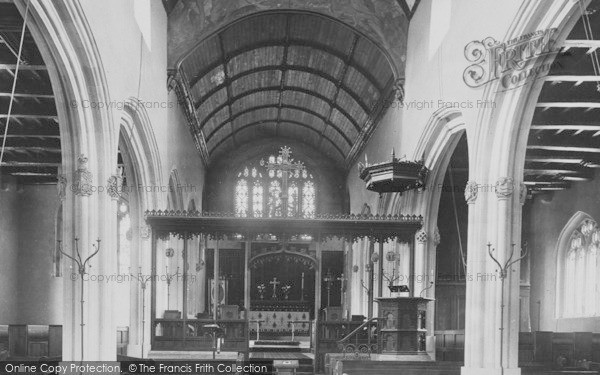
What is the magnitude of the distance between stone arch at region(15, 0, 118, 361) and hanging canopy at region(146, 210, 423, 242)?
13.6 feet

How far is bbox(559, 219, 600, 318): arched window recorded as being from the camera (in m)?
20.9

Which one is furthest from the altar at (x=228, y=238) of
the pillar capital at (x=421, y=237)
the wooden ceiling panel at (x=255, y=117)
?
the wooden ceiling panel at (x=255, y=117)

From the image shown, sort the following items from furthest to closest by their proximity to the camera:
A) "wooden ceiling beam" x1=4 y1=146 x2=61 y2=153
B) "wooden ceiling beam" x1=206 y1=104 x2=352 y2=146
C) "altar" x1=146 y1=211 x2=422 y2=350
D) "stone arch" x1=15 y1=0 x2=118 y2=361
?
"wooden ceiling beam" x1=206 y1=104 x2=352 y2=146 < "wooden ceiling beam" x1=4 y1=146 x2=61 y2=153 < "altar" x1=146 y1=211 x2=422 y2=350 < "stone arch" x1=15 y1=0 x2=118 y2=361

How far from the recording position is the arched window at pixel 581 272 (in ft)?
68.5

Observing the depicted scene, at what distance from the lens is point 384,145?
2286 centimetres

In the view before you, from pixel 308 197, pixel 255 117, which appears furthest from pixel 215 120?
pixel 308 197

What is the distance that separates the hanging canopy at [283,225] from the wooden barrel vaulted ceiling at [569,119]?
3.63 metres

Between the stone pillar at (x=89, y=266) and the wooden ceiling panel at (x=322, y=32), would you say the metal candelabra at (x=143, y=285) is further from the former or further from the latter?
the wooden ceiling panel at (x=322, y=32)

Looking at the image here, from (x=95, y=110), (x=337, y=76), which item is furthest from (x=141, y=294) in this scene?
(x=337, y=76)

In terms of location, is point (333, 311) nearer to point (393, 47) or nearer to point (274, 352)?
point (274, 352)

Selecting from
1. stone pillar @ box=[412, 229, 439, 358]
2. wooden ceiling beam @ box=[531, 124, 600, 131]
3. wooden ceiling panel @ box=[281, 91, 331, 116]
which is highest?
wooden ceiling panel @ box=[281, 91, 331, 116]

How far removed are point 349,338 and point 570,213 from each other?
9.11m

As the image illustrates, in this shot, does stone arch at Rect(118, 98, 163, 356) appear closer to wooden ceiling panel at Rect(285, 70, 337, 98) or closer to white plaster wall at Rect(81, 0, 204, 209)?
white plaster wall at Rect(81, 0, 204, 209)

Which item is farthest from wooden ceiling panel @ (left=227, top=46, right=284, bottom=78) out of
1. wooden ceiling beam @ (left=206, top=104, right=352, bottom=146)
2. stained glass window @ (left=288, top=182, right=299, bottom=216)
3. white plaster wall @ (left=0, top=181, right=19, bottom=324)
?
stained glass window @ (left=288, top=182, right=299, bottom=216)
